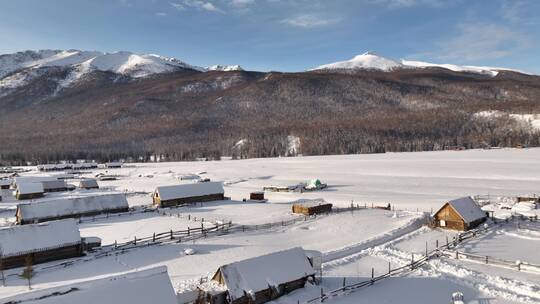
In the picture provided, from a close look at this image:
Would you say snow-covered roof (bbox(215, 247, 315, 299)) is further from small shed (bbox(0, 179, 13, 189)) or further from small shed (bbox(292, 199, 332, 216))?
small shed (bbox(0, 179, 13, 189))

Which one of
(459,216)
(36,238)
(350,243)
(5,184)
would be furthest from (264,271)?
(5,184)

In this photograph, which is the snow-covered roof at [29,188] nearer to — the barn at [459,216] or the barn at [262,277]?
the barn at [262,277]

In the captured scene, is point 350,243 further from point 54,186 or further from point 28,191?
point 54,186

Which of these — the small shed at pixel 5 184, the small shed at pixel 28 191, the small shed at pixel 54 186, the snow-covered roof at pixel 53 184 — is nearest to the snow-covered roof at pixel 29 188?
the small shed at pixel 28 191

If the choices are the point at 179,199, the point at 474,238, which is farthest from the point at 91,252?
the point at 474,238

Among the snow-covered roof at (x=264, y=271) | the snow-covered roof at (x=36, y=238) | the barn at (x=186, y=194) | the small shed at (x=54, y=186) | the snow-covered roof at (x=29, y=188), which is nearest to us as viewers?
the snow-covered roof at (x=264, y=271)

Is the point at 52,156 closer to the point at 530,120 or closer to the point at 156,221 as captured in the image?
the point at 156,221
